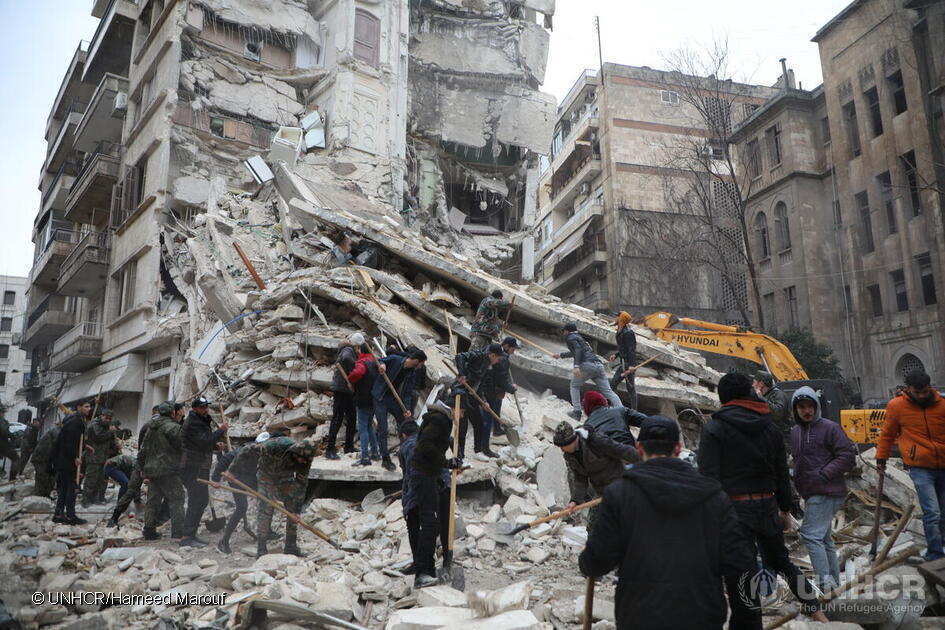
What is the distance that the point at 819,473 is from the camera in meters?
4.09

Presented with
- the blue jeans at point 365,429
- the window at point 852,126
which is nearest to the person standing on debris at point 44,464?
the blue jeans at point 365,429

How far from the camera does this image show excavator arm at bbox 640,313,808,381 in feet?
33.4

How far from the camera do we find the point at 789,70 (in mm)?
27000

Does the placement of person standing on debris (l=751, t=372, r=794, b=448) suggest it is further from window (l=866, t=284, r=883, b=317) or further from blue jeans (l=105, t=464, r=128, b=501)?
window (l=866, t=284, r=883, b=317)

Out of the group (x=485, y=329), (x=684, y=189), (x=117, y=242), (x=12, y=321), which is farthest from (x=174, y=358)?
(x=684, y=189)

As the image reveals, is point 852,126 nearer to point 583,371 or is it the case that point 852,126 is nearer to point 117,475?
point 583,371

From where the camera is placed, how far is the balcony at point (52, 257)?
23.6 metres

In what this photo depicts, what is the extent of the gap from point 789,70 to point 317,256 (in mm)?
26094

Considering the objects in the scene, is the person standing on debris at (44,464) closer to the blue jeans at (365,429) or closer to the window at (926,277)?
the blue jeans at (365,429)

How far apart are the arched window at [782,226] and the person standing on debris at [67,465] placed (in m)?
25.2

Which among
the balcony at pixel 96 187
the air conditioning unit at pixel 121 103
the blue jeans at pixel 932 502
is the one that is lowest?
the blue jeans at pixel 932 502

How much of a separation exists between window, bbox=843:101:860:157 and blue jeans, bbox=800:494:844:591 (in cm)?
2209

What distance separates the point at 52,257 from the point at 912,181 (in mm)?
32729

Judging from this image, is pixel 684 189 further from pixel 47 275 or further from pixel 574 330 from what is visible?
pixel 47 275
